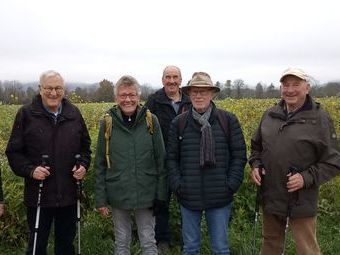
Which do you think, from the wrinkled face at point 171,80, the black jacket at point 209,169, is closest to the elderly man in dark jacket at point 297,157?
the black jacket at point 209,169

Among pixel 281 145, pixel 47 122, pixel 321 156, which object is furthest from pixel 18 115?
pixel 321 156

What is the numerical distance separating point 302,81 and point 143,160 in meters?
Result: 1.80

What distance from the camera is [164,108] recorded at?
19.7ft

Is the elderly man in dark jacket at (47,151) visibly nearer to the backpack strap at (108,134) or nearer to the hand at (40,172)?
the hand at (40,172)

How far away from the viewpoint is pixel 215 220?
15.6ft

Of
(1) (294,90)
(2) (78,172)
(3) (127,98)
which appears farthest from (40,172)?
(1) (294,90)

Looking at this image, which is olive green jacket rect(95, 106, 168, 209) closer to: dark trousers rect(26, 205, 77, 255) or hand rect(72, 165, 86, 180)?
hand rect(72, 165, 86, 180)

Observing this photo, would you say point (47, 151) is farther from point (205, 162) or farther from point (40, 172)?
point (205, 162)

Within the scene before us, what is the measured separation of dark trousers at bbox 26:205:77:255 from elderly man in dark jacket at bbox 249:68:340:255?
6.78ft

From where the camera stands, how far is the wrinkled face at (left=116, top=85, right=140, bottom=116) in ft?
15.8

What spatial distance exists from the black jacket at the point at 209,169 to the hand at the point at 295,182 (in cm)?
54

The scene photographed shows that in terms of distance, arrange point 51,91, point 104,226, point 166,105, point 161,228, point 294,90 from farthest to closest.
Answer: point 104,226
point 161,228
point 166,105
point 51,91
point 294,90

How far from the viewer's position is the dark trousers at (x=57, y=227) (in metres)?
4.85

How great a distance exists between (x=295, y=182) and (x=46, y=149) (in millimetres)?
2493
